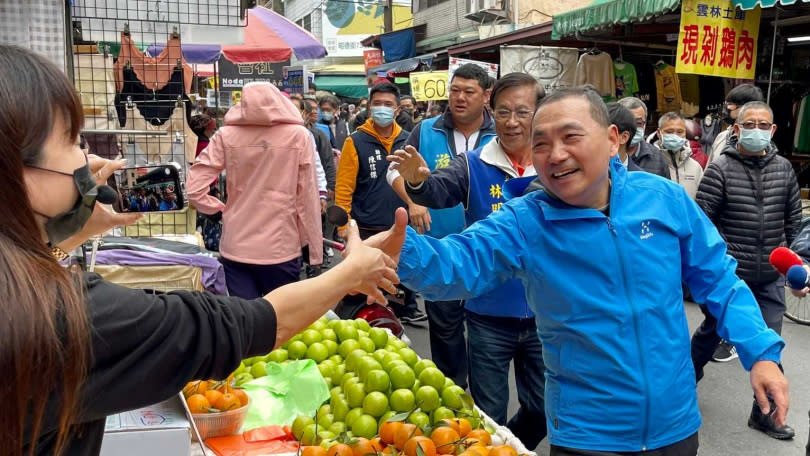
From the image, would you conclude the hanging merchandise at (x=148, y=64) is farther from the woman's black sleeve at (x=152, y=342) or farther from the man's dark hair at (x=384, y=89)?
the woman's black sleeve at (x=152, y=342)

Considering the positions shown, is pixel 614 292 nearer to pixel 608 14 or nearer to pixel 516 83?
pixel 516 83

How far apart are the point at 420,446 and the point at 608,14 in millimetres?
9196

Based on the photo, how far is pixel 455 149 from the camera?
211 inches

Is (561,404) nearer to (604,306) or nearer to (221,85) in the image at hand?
(604,306)

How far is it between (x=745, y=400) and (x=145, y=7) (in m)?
5.20

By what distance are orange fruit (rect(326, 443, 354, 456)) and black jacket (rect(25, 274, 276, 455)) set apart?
1.38 m

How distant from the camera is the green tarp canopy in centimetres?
3597

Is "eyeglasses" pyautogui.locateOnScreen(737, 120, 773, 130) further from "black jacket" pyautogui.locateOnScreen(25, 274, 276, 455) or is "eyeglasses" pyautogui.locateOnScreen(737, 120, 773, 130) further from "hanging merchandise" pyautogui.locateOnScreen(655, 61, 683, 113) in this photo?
"hanging merchandise" pyautogui.locateOnScreen(655, 61, 683, 113)

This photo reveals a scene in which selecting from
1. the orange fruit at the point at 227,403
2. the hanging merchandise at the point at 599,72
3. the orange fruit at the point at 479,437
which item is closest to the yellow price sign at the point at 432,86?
the hanging merchandise at the point at 599,72

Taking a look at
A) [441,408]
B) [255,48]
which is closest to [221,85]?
[255,48]

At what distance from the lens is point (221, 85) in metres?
14.0

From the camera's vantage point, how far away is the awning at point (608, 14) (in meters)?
9.63

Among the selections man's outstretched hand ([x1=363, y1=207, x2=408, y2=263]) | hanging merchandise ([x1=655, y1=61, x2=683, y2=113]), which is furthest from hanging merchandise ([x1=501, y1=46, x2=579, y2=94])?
man's outstretched hand ([x1=363, y1=207, x2=408, y2=263])

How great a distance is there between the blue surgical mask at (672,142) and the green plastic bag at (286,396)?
5.44m
